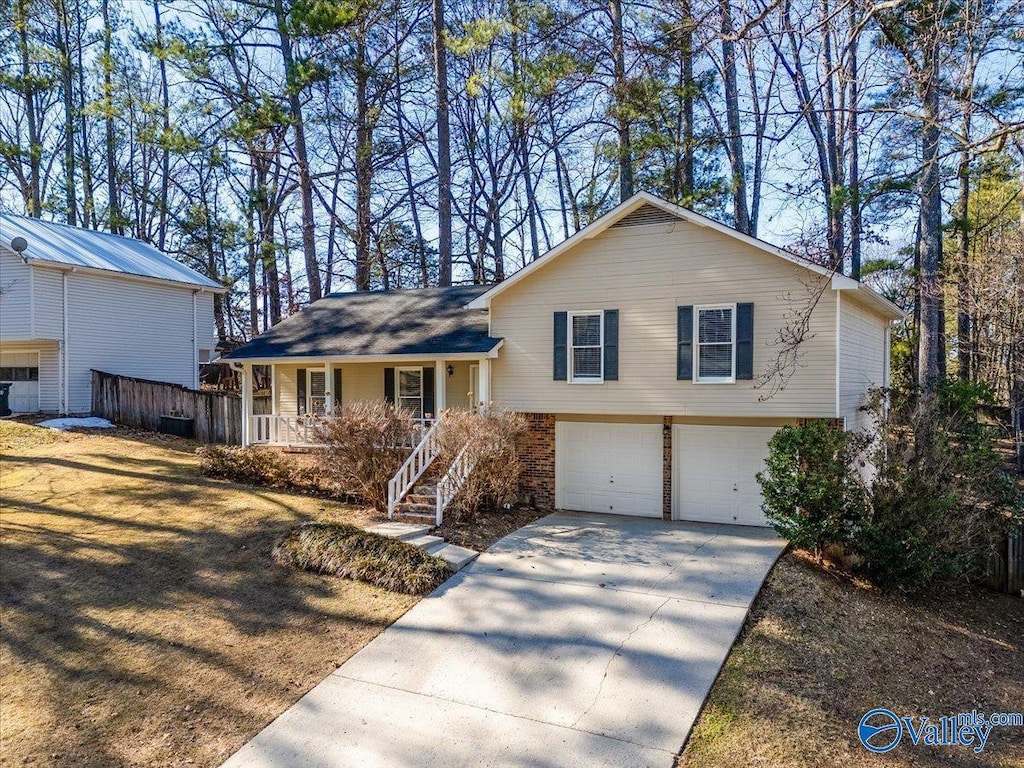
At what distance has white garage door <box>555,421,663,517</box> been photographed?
41.1ft

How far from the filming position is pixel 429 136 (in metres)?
25.2

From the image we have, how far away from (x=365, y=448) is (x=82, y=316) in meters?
13.8

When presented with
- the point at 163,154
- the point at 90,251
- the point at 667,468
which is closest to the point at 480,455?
the point at 667,468

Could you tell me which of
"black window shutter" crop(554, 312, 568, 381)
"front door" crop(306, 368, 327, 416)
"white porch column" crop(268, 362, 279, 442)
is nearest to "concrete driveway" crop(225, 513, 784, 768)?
"black window shutter" crop(554, 312, 568, 381)

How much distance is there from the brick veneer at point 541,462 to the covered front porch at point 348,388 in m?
1.48

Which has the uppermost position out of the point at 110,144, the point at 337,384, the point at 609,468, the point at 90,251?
the point at 110,144

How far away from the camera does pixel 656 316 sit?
11.8 metres

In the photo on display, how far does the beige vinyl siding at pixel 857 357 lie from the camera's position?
36.0 ft

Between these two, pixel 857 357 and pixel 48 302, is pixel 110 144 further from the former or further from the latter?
pixel 857 357

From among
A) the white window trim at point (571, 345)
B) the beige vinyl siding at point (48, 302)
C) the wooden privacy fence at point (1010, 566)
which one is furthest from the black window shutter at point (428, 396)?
the beige vinyl siding at point (48, 302)

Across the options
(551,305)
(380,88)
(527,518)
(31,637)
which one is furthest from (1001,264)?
(380,88)

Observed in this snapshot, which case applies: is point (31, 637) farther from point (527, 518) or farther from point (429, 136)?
point (429, 136)

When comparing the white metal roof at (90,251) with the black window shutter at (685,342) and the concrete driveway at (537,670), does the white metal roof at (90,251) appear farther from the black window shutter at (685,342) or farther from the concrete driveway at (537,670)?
the black window shutter at (685,342)

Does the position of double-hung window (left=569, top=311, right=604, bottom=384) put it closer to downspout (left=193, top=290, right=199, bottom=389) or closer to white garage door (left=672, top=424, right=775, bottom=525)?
white garage door (left=672, top=424, right=775, bottom=525)
